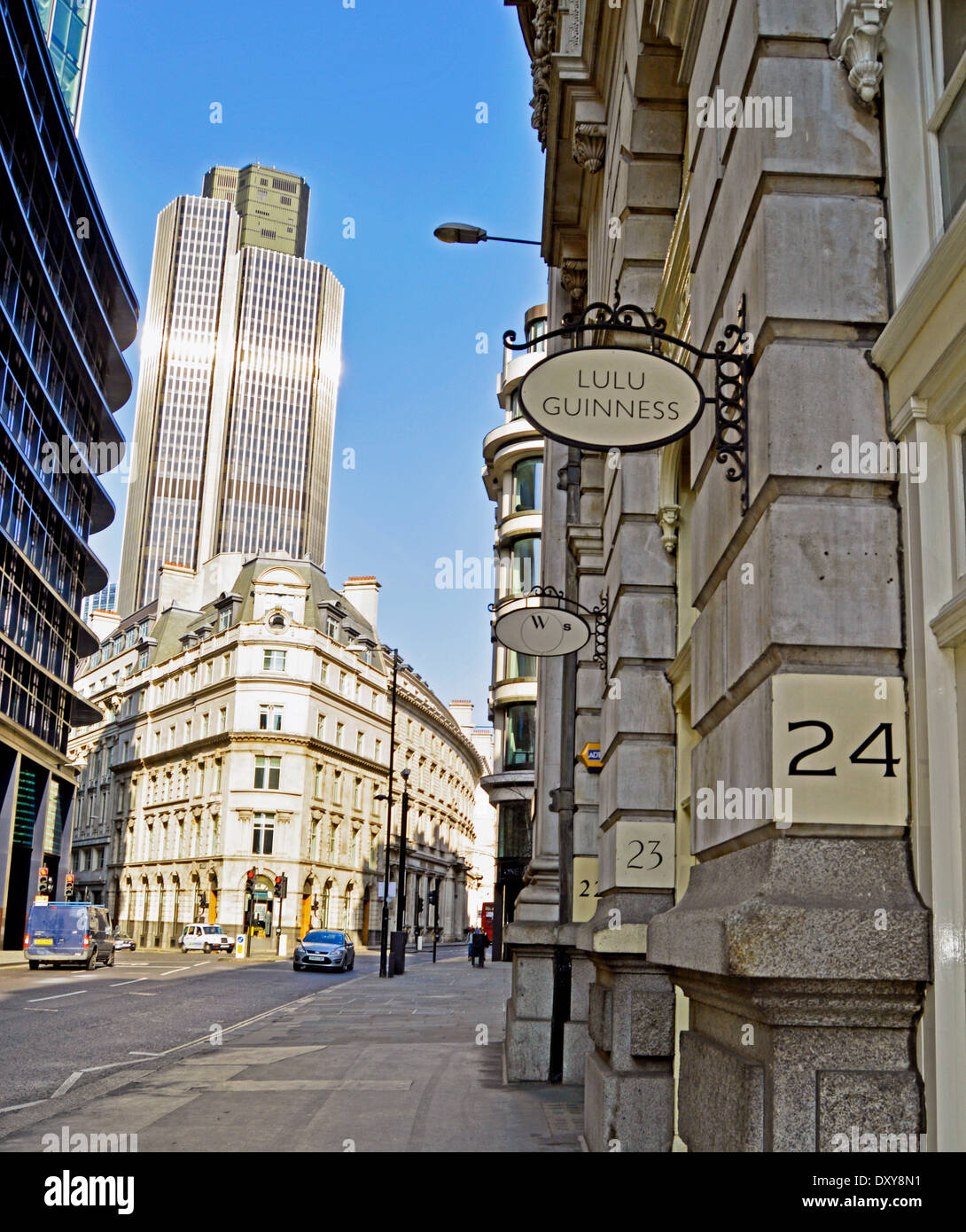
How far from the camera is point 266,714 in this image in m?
70.9

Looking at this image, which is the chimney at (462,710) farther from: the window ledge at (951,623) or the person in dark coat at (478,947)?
the window ledge at (951,623)

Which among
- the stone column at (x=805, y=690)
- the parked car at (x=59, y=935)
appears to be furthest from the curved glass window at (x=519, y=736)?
the stone column at (x=805, y=690)

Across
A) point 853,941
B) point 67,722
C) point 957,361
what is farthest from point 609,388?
point 67,722

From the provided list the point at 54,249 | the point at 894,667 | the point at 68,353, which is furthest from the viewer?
the point at 68,353

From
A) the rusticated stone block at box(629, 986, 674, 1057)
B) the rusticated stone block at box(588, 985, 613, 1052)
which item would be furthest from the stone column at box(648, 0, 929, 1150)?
the rusticated stone block at box(588, 985, 613, 1052)

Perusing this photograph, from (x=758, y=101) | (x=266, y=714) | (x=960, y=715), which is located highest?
(x=266, y=714)

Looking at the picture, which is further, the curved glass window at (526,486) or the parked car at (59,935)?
the curved glass window at (526,486)

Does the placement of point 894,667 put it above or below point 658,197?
below

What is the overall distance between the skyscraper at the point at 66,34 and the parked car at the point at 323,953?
46.0 metres

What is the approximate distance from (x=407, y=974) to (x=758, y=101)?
4087 cm

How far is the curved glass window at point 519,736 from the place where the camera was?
45188mm

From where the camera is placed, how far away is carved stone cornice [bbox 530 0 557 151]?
1558 cm
